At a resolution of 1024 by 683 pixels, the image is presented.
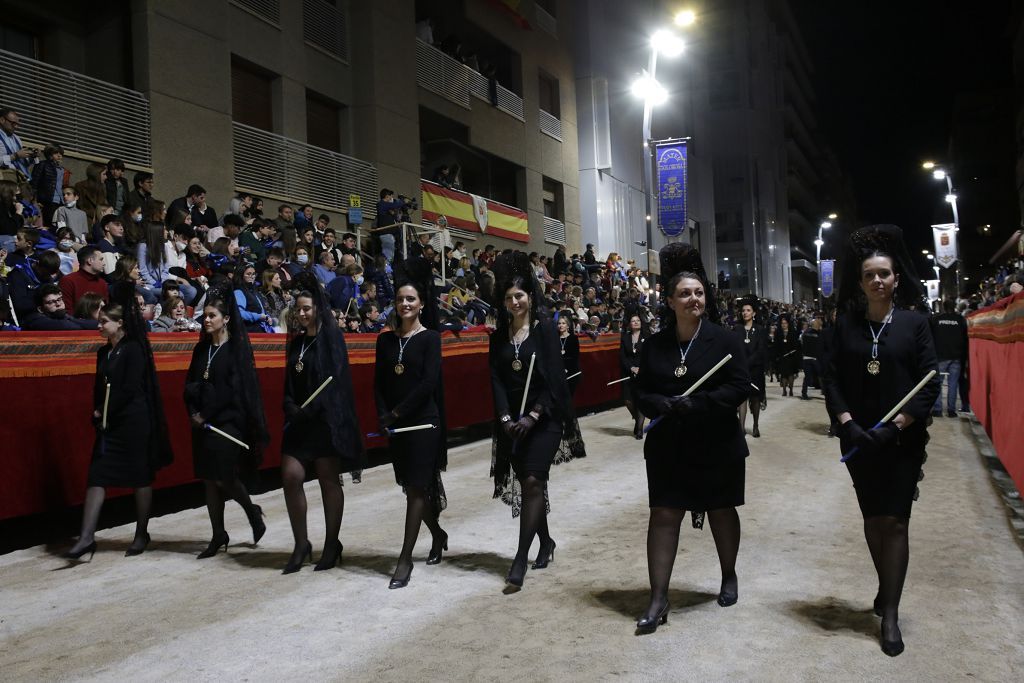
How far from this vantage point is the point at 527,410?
18.5ft

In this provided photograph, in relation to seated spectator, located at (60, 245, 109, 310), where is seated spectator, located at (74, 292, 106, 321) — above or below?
below

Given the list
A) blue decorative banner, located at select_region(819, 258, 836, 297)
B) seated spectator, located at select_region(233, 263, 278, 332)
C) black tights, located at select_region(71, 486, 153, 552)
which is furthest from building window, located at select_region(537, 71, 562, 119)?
blue decorative banner, located at select_region(819, 258, 836, 297)

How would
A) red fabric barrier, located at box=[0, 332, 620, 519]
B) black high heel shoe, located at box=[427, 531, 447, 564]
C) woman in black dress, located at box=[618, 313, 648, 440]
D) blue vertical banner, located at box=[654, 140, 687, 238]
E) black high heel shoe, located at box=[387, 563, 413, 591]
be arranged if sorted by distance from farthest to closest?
1. blue vertical banner, located at box=[654, 140, 687, 238]
2. woman in black dress, located at box=[618, 313, 648, 440]
3. red fabric barrier, located at box=[0, 332, 620, 519]
4. black high heel shoe, located at box=[427, 531, 447, 564]
5. black high heel shoe, located at box=[387, 563, 413, 591]

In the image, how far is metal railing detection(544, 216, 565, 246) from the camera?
2994cm

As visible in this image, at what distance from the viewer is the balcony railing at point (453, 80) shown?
77.6 ft

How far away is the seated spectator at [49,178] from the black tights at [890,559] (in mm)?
10851

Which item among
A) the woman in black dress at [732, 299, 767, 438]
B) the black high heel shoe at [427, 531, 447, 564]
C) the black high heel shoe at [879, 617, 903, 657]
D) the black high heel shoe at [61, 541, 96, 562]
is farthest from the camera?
the woman in black dress at [732, 299, 767, 438]

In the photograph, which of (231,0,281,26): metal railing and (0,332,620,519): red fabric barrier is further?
(231,0,281,26): metal railing

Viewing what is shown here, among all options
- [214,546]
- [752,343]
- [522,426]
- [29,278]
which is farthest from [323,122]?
[522,426]

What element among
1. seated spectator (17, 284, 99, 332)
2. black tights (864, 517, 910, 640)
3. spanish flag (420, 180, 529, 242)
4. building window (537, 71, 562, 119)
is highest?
building window (537, 71, 562, 119)

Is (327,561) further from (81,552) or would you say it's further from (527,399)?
(81,552)

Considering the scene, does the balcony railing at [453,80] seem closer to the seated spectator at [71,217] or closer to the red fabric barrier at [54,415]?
the seated spectator at [71,217]

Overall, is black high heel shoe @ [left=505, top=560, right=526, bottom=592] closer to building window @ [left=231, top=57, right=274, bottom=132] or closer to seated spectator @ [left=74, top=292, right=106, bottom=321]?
seated spectator @ [left=74, top=292, right=106, bottom=321]

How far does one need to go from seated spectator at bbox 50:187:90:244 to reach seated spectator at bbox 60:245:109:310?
181 cm
